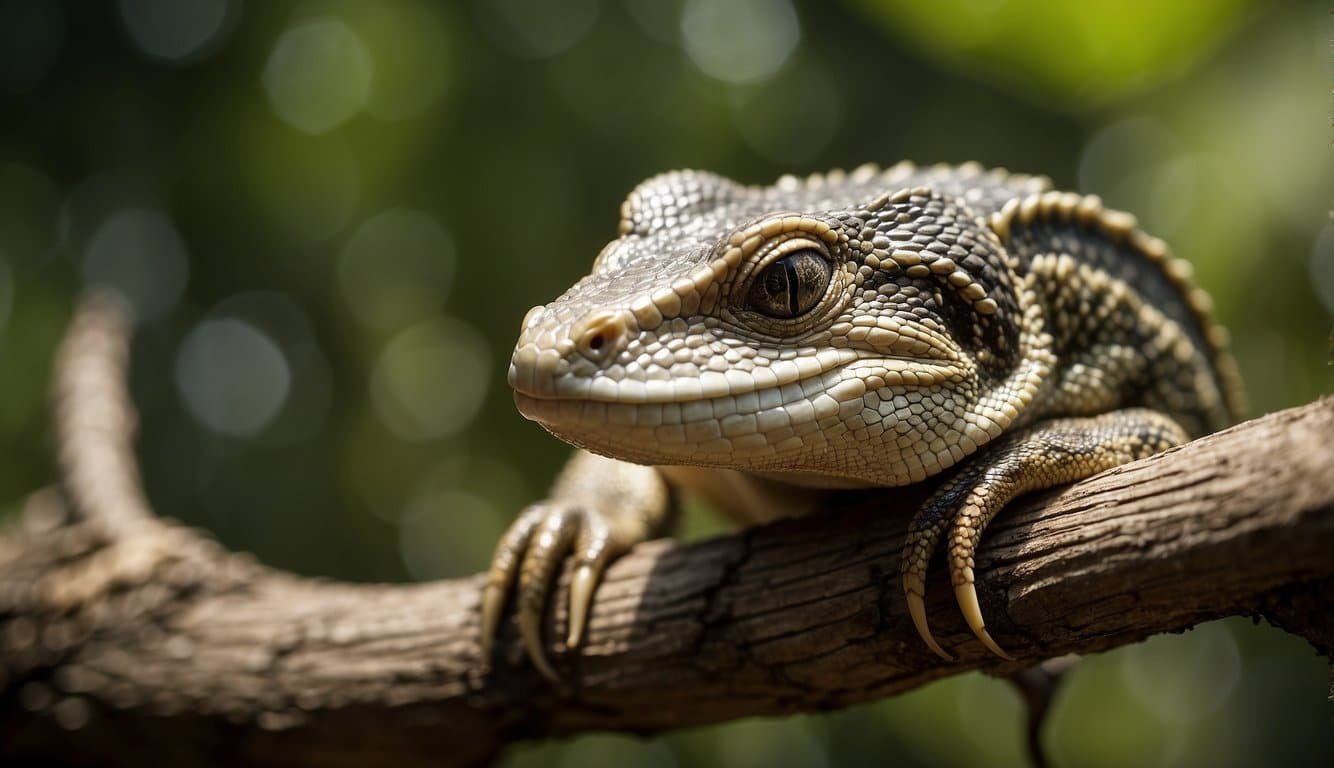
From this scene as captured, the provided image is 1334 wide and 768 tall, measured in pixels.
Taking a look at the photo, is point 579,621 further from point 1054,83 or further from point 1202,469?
point 1054,83

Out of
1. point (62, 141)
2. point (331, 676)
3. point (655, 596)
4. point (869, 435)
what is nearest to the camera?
point (869, 435)

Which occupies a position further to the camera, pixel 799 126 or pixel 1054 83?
pixel 799 126

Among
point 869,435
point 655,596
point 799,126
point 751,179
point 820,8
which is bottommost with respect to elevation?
point 655,596

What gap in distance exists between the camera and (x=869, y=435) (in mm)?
2445

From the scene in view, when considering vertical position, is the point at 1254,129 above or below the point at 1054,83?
below

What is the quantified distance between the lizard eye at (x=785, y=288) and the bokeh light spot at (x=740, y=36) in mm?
4627

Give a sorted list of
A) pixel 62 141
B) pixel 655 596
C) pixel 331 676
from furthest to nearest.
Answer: pixel 62 141
pixel 331 676
pixel 655 596

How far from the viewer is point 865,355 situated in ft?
8.18

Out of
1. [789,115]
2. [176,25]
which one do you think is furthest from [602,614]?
[176,25]

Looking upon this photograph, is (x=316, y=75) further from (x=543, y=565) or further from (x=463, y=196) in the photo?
(x=543, y=565)

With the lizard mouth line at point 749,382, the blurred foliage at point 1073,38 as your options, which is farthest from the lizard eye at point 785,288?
the blurred foliage at point 1073,38

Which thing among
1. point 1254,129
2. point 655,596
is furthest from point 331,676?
point 1254,129

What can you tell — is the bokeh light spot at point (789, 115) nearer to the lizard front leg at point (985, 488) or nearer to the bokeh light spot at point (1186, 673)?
the bokeh light spot at point (1186, 673)

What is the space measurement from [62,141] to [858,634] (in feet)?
23.9
